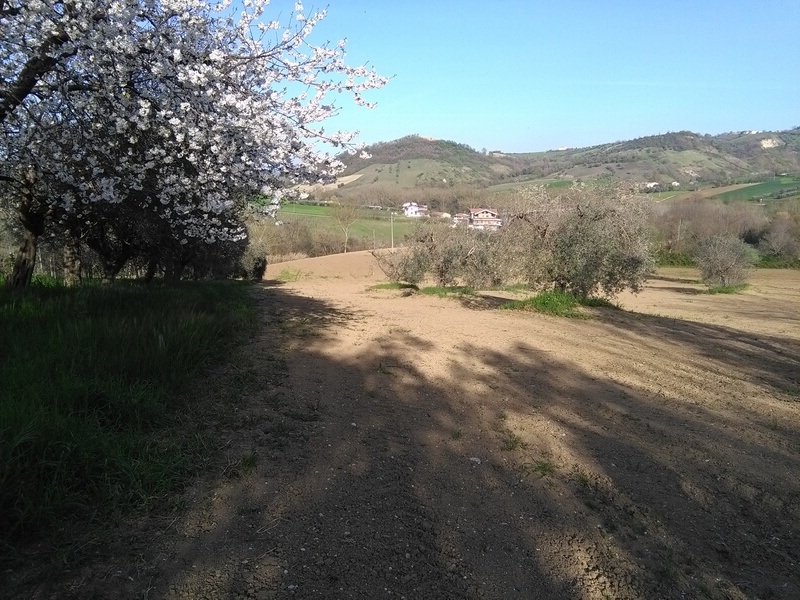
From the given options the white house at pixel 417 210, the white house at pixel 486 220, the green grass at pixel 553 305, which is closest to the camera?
the green grass at pixel 553 305

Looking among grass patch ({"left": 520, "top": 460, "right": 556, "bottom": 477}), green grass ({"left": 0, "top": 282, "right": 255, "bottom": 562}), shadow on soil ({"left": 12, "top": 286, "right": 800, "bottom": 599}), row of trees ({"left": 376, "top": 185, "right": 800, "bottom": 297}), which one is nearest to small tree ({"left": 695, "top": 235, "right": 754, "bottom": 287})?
row of trees ({"left": 376, "top": 185, "right": 800, "bottom": 297})

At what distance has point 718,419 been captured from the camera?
16.7 feet

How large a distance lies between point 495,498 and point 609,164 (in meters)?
108

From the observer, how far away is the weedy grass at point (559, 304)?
11.0 meters

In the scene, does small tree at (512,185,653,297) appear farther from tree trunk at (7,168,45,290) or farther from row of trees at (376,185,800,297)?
tree trunk at (7,168,45,290)

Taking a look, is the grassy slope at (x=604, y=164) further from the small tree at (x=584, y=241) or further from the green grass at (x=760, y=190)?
the small tree at (x=584, y=241)

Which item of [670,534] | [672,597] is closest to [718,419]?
[670,534]

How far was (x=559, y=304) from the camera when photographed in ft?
37.8

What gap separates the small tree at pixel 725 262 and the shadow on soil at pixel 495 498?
28876mm

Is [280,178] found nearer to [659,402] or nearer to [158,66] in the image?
[158,66]

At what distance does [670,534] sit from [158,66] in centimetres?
566

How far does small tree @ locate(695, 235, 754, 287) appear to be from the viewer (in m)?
30.7

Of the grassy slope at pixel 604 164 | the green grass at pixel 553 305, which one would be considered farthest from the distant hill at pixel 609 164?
the green grass at pixel 553 305

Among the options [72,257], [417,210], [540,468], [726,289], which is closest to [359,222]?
[417,210]
